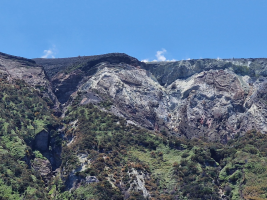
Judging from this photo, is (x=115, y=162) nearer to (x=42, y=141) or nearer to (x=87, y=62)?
(x=42, y=141)

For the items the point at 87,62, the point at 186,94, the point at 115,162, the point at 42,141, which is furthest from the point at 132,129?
the point at 87,62

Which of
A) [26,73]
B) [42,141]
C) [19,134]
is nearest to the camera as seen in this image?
[19,134]

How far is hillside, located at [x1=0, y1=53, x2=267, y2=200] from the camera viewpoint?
157ft

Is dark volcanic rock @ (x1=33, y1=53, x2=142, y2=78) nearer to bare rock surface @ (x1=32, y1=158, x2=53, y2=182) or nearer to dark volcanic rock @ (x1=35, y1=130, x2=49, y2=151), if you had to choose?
dark volcanic rock @ (x1=35, y1=130, x2=49, y2=151)

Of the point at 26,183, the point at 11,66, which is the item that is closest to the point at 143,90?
the point at 11,66

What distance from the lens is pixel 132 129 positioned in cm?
6612

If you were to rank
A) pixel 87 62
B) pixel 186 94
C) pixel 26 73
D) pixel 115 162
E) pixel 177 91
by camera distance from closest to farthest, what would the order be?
1. pixel 115 162
2. pixel 26 73
3. pixel 186 94
4. pixel 177 91
5. pixel 87 62

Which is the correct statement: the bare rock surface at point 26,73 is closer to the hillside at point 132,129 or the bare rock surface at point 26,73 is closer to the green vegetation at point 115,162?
the hillside at point 132,129

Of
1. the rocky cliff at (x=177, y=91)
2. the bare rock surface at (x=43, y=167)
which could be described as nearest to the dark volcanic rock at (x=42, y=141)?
the bare rock surface at (x=43, y=167)

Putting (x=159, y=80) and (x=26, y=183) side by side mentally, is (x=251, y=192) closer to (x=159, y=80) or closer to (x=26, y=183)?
(x=26, y=183)

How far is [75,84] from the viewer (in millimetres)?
92750

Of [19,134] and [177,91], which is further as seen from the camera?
[177,91]

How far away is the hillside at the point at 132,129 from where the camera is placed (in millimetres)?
48000

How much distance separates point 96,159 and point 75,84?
43666 mm
